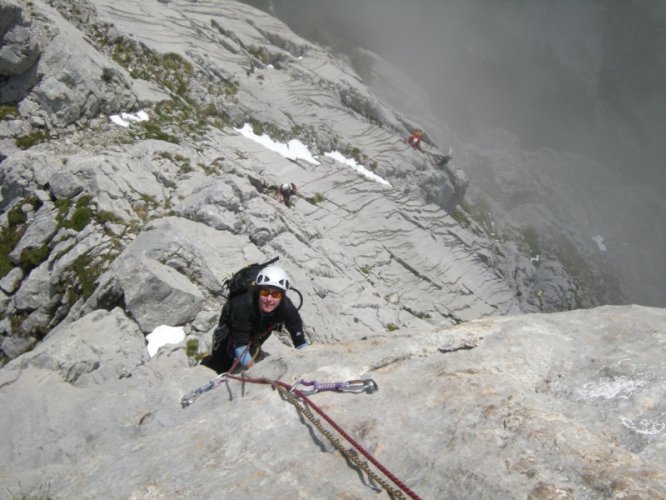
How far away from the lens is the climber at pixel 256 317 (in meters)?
9.09

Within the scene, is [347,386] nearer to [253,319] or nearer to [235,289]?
[253,319]

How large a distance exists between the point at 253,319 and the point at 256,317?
0.08m

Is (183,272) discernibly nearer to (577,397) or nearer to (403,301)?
(577,397)

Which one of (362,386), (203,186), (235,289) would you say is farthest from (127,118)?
(362,386)

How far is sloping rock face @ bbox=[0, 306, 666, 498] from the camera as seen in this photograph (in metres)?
4.93

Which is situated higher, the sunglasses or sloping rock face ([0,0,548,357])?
the sunglasses

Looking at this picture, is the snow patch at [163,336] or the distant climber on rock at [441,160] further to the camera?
the distant climber on rock at [441,160]

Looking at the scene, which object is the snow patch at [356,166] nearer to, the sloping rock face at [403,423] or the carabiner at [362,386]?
the sloping rock face at [403,423]

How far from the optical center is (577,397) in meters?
6.21

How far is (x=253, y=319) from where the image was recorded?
952cm

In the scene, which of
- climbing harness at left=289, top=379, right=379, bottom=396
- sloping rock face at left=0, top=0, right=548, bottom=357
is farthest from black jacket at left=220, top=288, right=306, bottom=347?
sloping rock face at left=0, top=0, right=548, bottom=357

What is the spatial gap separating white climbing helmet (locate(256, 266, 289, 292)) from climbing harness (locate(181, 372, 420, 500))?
1922mm

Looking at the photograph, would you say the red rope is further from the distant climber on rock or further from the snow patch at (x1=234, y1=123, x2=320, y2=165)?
the distant climber on rock

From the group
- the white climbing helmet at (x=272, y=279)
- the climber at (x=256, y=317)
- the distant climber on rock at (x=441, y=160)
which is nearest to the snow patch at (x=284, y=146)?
the distant climber on rock at (x=441, y=160)
